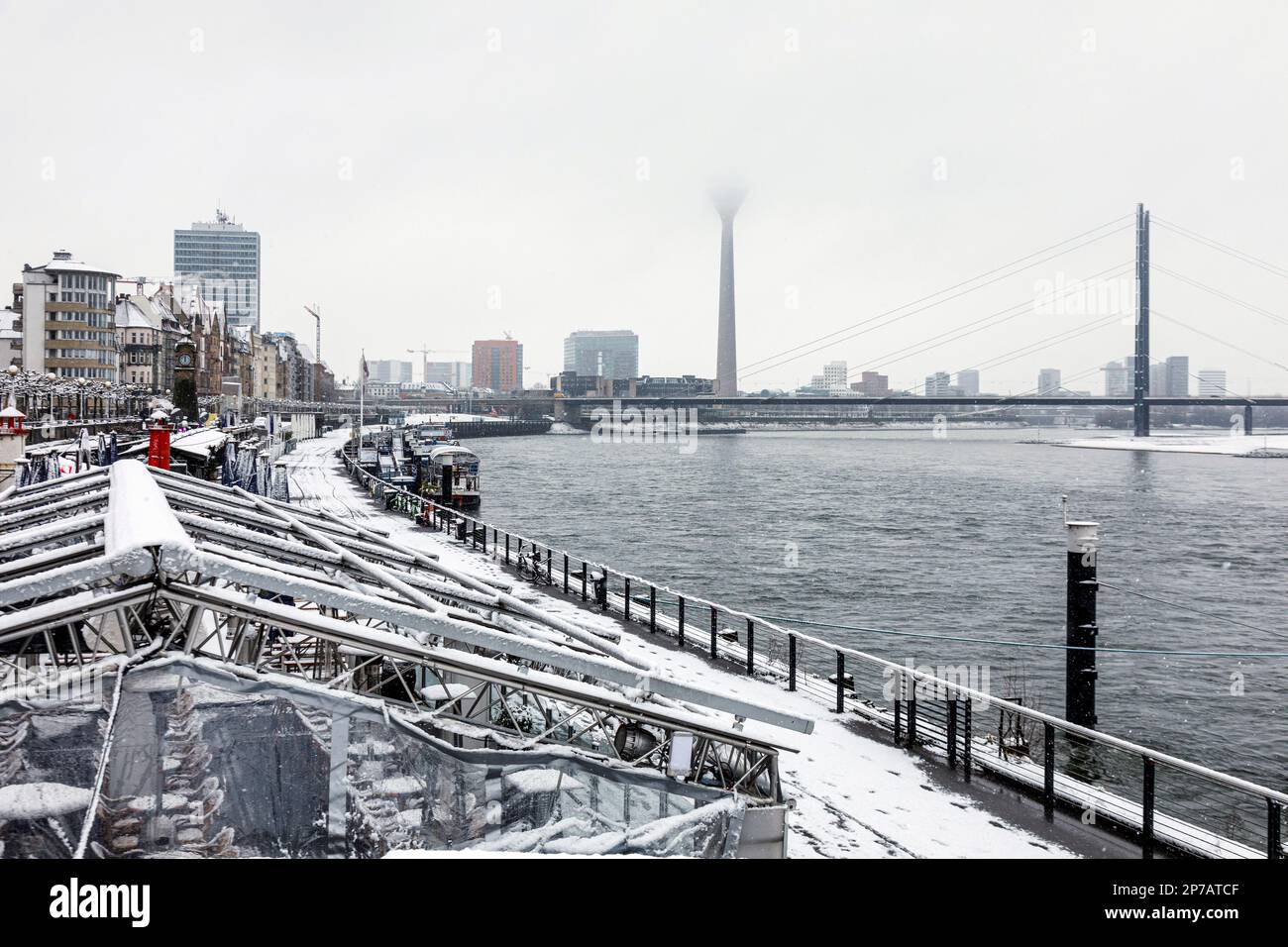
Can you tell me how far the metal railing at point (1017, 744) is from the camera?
9.45 meters

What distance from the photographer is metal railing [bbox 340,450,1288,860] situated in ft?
31.0

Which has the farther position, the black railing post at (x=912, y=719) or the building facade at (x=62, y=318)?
the building facade at (x=62, y=318)

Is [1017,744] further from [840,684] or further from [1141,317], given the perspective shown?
[1141,317]

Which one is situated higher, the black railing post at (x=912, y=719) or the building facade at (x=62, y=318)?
the building facade at (x=62, y=318)

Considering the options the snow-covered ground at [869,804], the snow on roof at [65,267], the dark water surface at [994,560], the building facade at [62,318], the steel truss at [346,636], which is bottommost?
the dark water surface at [994,560]

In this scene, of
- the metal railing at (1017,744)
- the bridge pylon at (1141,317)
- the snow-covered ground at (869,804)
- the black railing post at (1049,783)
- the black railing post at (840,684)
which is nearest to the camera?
the snow-covered ground at (869,804)

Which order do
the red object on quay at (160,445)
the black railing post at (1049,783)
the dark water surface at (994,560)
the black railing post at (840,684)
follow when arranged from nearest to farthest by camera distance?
the black railing post at (1049,783), the black railing post at (840,684), the red object on quay at (160,445), the dark water surface at (994,560)

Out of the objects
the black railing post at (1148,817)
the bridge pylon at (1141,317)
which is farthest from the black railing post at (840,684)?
the bridge pylon at (1141,317)

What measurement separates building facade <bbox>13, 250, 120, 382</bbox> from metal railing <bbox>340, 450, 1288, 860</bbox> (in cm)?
5729

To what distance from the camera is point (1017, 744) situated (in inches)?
571

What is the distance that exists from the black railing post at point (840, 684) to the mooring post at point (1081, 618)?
15.6ft

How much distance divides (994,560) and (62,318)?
6544 centimetres

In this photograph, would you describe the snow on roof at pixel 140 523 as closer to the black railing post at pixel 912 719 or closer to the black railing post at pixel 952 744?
the black railing post at pixel 952 744
